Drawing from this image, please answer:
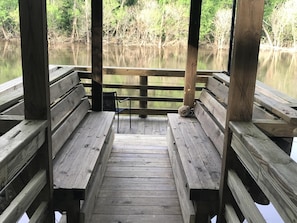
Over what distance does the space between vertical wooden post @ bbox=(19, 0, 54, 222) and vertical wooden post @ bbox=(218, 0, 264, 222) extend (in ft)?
3.13

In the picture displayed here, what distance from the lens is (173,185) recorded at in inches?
117

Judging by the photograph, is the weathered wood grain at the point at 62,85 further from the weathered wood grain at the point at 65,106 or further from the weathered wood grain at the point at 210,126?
the weathered wood grain at the point at 210,126

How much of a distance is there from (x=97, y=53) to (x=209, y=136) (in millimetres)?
1620

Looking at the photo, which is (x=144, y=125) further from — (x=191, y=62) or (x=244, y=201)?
(x=244, y=201)

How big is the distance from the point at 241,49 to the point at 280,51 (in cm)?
1042

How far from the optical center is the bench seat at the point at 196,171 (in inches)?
80.7

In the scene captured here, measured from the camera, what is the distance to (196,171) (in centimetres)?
229

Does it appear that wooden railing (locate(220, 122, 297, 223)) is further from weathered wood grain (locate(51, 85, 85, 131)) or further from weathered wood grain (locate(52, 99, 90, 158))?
weathered wood grain (locate(51, 85, 85, 131))

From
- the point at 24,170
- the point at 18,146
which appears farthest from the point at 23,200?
the point at 24,170

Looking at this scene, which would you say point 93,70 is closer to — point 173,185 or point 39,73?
point 173,185

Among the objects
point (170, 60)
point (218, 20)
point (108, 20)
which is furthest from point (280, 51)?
point (108, 20)

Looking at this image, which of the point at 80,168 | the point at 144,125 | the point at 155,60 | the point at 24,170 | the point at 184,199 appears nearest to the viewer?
the point at 24,170

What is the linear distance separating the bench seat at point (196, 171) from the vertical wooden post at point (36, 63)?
87 centimetres

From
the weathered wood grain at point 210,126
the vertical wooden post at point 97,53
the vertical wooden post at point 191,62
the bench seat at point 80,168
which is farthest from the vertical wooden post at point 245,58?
the vertical wooden post at point 97,53
